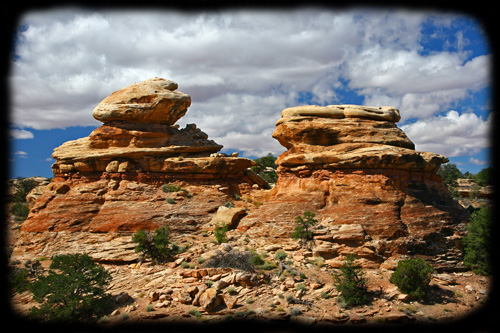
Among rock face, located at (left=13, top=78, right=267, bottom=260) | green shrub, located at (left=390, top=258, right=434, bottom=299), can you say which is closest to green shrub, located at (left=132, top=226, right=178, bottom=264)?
rock face, located at (left=13, top=78, right=267, bottom=260)

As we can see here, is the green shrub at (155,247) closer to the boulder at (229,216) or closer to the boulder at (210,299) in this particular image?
the boulder at (229,216)

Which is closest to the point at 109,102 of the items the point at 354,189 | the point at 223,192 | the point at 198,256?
the point at 223,192

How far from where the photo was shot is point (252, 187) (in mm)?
21172

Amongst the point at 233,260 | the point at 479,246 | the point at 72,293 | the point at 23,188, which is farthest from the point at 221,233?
the point at 23,188

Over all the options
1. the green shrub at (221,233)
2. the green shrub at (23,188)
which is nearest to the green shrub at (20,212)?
the green shrub at (23,188)

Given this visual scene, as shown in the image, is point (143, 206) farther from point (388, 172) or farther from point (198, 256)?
point (388, 172)

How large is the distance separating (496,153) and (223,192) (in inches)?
567

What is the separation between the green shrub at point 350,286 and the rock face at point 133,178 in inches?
324

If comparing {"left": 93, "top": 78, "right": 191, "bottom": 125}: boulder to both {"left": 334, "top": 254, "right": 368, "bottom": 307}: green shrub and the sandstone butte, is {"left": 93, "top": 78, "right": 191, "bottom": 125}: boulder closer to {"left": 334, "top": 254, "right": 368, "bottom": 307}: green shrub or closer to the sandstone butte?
the sandstone butte

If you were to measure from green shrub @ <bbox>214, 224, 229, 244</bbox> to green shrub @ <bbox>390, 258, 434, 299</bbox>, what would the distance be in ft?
25.0

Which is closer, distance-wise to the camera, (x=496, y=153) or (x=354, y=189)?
(x=496, y=153)

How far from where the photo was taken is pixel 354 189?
54.1ft

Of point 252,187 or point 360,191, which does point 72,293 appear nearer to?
point 252,187

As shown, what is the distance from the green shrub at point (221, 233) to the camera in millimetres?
16219
